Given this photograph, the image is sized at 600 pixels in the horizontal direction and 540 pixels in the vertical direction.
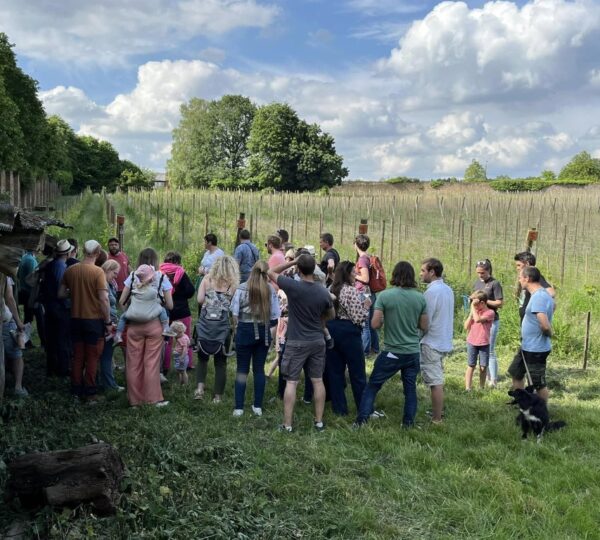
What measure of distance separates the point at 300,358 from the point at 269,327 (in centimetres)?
57

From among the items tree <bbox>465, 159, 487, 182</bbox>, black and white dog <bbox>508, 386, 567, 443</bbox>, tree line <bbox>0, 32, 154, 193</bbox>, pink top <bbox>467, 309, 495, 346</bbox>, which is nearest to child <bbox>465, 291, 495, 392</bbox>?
pink top <bbox>467, 309, 495, 346</bbox>

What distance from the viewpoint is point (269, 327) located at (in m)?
5.85

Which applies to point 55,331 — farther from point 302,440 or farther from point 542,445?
point 542,445

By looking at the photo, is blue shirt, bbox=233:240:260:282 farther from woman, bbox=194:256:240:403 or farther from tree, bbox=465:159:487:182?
tree, bbox=465:159:487:182

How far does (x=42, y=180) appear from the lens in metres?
44.6

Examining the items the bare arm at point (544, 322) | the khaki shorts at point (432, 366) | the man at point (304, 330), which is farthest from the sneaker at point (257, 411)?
the bare arm at point (544, 322)

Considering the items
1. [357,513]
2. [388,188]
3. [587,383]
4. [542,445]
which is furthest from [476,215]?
[388,188]

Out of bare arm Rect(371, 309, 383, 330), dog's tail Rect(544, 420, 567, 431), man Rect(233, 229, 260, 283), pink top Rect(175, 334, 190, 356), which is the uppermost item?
man Rect(233, 229, 260, 283)

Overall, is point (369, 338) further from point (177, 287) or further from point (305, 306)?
point (305, 306)

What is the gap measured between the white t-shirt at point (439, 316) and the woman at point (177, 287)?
284 cm

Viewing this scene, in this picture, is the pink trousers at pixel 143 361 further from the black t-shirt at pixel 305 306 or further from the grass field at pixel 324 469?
the black t-shirt at pixel 305 306

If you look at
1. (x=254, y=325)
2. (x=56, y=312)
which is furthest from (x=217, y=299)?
(x=56, y=312)

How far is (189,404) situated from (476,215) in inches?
866

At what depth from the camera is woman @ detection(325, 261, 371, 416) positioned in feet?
19.2
